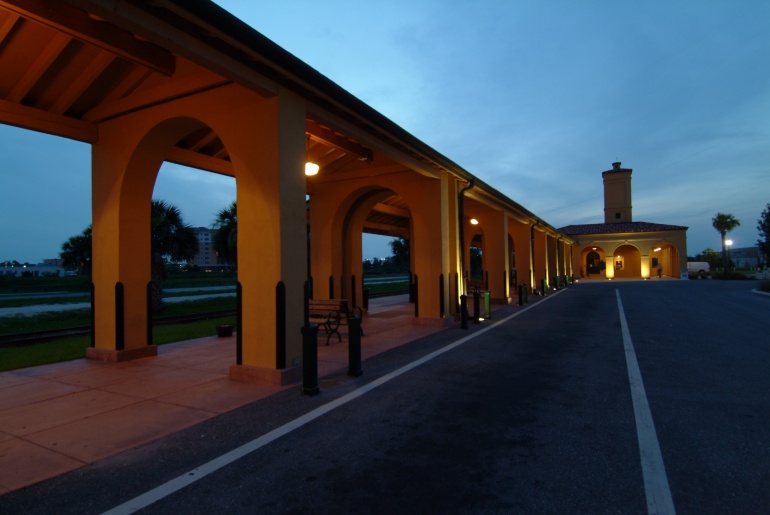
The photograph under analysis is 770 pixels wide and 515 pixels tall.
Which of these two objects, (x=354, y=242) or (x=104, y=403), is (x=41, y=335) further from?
(x=354, y=242)

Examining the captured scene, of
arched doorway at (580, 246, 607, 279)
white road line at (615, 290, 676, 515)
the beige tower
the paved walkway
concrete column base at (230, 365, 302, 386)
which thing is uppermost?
the beige tower

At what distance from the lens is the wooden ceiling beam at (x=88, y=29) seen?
14.5 feet

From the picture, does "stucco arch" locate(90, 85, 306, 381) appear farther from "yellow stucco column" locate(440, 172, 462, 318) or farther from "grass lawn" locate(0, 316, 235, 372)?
"yellow stucco column" locate(440, 172, 462, 318)

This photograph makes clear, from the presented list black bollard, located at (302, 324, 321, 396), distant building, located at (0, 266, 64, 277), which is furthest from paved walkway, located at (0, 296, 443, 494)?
distant building, located at (0, 266, 64, 277)

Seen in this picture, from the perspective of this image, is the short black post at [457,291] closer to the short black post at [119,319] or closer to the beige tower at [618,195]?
the short black post at [119,319]

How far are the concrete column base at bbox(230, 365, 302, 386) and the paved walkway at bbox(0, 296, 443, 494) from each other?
0.13m

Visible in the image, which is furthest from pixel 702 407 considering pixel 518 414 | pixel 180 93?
pixel 180 93

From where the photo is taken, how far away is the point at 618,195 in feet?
167

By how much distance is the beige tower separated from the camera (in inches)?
1983

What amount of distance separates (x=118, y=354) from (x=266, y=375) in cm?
348

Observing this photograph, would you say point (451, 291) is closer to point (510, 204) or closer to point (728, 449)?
point (510, 204)

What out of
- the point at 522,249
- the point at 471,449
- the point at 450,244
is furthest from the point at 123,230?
the point at 522,249

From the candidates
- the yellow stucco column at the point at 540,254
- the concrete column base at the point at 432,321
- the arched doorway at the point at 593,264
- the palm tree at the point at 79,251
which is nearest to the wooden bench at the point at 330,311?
the concrete column base at the point at 432,321

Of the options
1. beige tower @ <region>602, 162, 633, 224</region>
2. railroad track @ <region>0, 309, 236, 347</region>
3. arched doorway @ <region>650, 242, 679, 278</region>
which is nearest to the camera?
railroad track @ <region>0, 309, 236, 347</region>
